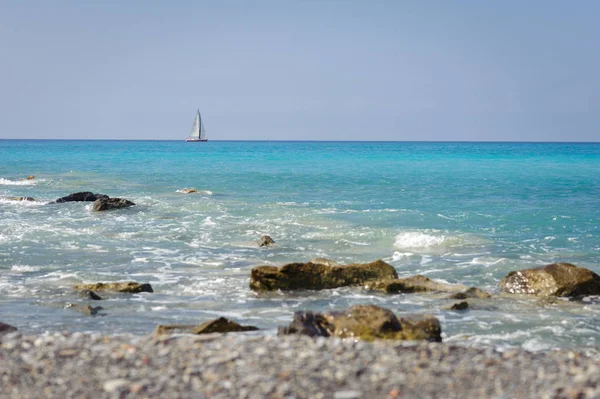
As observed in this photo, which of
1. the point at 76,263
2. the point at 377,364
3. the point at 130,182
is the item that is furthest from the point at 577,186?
the point at 377,364

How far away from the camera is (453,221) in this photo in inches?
1014

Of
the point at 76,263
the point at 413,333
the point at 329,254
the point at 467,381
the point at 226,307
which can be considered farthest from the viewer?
the point at 329,254

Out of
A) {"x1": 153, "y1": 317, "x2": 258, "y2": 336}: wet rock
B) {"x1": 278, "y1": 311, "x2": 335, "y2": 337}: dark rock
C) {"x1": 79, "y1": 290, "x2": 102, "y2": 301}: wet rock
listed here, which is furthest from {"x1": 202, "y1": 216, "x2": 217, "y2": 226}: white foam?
{"x1": 278, "y1": 311, "x2": 335, "y2": 337}: dark rock

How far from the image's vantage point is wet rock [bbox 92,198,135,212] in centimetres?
2837

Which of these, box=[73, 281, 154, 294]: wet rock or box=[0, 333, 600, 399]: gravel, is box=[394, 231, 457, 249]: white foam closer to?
box=[73, 281, 154, 294]: wet rock

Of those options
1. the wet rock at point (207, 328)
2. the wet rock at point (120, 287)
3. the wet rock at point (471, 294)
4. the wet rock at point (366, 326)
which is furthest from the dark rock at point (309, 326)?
the wet rock at point (120, 287)

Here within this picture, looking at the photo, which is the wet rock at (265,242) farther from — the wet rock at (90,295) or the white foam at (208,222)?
the wet rock at (90,295)

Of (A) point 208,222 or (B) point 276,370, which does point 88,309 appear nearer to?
(B) point 276,370

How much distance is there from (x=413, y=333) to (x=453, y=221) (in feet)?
54.1

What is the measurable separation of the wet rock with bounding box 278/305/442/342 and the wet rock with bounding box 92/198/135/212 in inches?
781

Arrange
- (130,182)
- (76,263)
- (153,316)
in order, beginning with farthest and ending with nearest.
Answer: (130,182)
(76,263)
(153,316)

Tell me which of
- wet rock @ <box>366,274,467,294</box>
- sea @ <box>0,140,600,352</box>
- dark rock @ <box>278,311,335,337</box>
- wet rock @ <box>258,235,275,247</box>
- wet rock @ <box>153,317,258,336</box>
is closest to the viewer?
dark rock @ <box>278,311,335,337</box>

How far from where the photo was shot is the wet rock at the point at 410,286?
1412cm

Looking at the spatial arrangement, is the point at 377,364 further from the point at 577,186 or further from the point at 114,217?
the point at 577,186
